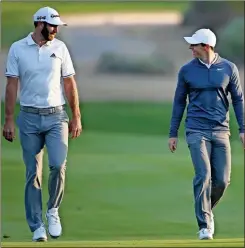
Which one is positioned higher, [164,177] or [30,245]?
[30,245]

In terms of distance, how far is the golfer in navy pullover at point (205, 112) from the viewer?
33.2 ft

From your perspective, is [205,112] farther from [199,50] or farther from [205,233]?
[205,233]

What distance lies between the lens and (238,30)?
963 inches

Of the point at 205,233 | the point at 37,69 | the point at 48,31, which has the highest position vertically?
the point at 48,31

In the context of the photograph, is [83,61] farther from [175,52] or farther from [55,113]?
[55,113]

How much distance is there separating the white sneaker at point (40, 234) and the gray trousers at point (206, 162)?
1.22 metres

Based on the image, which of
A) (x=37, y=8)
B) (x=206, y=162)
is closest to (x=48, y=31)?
(x=206, y=162)

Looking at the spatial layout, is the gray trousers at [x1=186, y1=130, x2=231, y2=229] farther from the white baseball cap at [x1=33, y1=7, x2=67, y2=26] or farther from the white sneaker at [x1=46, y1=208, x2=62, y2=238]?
the white baseball cap at [x1=33, y1=7, x2=67, y2=26]

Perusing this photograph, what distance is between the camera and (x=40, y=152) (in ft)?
32.7

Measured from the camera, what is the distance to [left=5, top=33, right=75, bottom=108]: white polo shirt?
9.80 meters

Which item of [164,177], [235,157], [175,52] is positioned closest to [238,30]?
[175,52]

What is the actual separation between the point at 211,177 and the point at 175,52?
1399cm

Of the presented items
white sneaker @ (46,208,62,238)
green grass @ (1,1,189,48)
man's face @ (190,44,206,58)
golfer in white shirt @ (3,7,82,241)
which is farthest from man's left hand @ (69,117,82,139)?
green grass @ (1,1,189,48)

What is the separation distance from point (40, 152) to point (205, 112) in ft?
4.33
